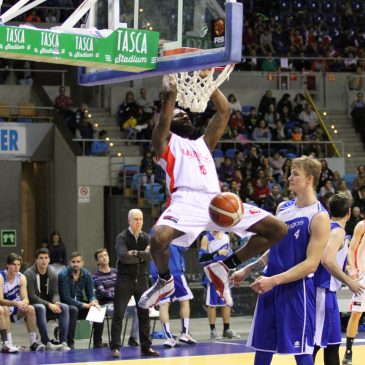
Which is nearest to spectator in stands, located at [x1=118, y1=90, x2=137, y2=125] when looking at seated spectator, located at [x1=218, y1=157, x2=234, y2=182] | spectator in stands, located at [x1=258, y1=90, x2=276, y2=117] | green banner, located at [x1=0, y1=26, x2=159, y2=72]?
seated spectator, located at [x1=218, y1=157, x2=234, y2=182]

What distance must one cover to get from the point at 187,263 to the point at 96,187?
3.47m

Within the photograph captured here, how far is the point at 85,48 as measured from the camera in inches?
335

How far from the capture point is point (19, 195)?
24.1 metres

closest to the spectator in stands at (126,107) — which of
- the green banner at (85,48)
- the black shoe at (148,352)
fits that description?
the black shoe at (148,352)

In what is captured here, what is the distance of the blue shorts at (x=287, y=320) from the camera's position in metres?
7.50

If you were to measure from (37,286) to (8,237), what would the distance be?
31.4ft

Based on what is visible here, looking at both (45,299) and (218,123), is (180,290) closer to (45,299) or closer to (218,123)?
(45,299)

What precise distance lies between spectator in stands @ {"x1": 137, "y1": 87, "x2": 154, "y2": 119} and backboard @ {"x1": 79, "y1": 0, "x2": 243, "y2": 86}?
13525mm

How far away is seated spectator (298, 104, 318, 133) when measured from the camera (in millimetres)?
24667

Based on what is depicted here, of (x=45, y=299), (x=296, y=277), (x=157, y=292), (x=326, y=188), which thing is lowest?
(x=45, y=299)

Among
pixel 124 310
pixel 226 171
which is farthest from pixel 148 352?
pixel 226 171

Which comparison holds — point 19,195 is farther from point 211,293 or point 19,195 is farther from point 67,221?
point 211,293

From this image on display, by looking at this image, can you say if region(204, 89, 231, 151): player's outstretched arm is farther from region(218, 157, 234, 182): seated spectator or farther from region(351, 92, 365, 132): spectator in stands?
region(351, 92, 365, 132): spectator in stands

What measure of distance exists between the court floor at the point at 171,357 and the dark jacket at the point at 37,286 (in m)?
0.82
